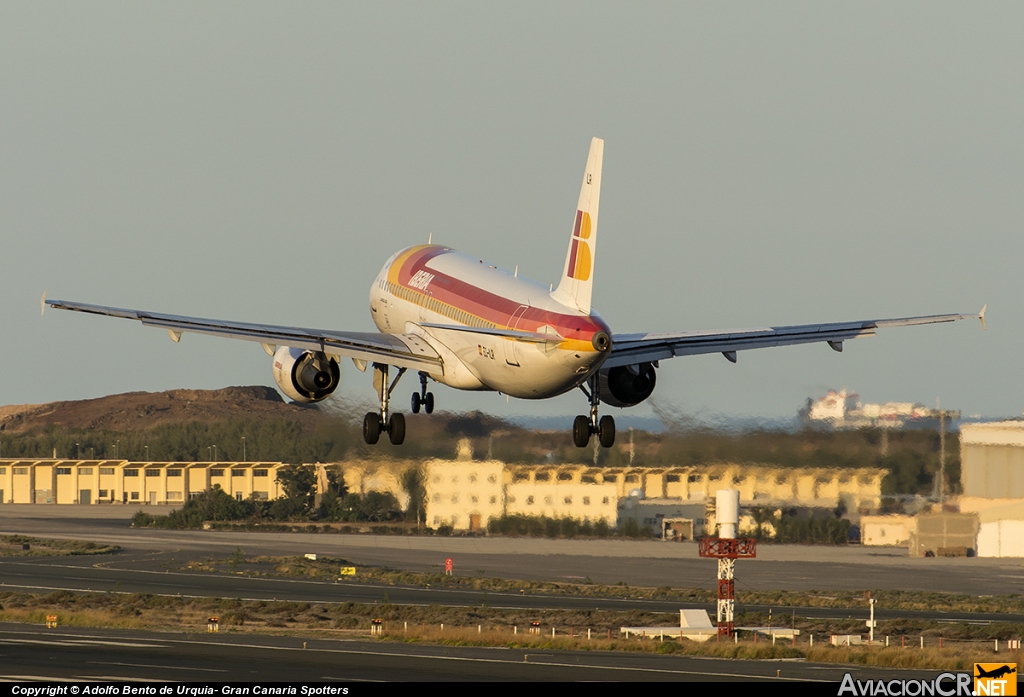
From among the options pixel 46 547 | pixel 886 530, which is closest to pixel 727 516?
pixel 886 530

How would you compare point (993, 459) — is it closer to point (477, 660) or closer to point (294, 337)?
point (477, 660)

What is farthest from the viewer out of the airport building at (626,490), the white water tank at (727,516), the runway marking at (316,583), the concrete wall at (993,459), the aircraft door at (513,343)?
the runway marking at (316,583)

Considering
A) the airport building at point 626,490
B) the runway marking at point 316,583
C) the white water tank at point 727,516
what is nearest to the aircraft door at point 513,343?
the white water tank at point 727,516

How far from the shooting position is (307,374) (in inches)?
2618

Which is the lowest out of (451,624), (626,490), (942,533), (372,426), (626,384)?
(451,624)

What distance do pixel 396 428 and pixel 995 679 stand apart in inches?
1022

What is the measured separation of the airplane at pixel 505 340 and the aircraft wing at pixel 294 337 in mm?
39

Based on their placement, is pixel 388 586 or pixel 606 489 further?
pixel 388 586

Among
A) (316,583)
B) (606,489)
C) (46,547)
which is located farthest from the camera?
(46,547)

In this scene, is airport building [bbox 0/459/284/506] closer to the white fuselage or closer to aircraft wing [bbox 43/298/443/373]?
the white fuselage

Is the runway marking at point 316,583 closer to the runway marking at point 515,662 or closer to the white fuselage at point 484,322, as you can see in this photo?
the runway marking at point 515,662

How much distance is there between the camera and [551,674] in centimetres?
6700

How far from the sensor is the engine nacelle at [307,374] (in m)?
66.4

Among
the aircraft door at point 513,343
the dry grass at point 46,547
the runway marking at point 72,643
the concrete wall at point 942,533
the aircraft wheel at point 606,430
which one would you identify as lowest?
the dry grass at point 46,547
